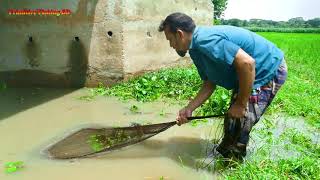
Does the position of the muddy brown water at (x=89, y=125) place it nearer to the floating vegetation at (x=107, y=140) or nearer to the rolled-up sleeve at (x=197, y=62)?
the floating vegetation at (x=107, y=140)

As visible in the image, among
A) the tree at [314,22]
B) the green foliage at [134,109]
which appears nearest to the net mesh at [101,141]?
the green foliage at [134,109]

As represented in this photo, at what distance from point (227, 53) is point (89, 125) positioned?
2.75m

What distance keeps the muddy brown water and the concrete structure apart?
551mm

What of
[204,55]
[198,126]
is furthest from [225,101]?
[204,55]

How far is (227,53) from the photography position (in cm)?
306

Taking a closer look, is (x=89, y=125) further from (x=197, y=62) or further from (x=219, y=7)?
(x=219, y=7)

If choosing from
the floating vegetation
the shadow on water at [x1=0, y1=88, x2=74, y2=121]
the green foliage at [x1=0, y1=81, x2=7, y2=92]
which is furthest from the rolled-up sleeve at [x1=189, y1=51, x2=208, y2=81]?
the green foliage at [x1=0, y1=81, x2=7, y2=92]

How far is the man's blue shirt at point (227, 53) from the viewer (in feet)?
10.1

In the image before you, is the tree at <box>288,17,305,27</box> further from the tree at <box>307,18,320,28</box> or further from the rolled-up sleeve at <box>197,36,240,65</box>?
the rolled-up sleeve at <box>197,36,240,65</box>

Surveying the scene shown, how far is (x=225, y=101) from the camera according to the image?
5.54 m

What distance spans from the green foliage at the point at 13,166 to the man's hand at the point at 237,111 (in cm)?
207

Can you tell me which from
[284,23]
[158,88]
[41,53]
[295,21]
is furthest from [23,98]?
[295,21]

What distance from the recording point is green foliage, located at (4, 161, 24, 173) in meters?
3.74

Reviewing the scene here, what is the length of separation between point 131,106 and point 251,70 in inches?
133
